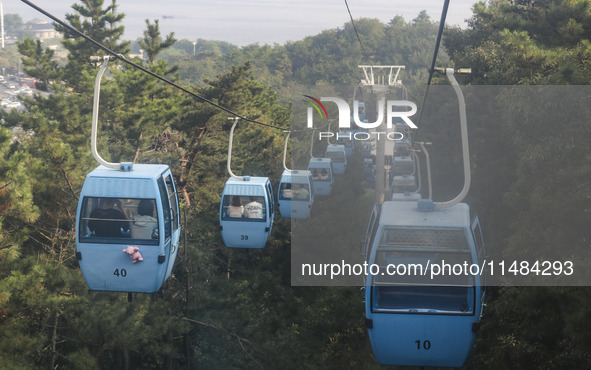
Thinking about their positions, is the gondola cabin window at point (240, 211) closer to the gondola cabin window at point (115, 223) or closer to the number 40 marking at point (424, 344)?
the gondola cabin window at point (115, 223)

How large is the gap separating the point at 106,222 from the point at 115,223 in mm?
107

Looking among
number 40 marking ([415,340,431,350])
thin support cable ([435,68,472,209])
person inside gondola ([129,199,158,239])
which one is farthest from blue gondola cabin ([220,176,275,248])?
number 40 marking ([415,340,431,350])

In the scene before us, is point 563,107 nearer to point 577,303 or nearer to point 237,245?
point 577,303

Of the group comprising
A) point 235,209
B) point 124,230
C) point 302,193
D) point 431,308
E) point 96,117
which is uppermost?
point 96,117

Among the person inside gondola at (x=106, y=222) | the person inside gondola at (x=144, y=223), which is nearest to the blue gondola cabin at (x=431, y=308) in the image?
the person inside gondola at (x=144, y=223)

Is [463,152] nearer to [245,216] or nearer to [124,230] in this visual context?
[124,230]

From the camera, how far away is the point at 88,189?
823 centimetres

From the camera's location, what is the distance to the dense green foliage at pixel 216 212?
11.6 m

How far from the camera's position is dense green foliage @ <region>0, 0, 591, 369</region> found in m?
11.6

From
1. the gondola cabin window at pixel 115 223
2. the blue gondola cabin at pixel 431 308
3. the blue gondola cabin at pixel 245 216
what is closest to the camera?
the blue gondola cabin at pixel 431 308

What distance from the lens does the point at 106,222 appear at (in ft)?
27.7

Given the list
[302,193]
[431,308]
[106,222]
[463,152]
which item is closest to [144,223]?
[106,222]

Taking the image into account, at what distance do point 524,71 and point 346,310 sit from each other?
7.16 meters

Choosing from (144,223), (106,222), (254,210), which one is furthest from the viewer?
(254,210)
